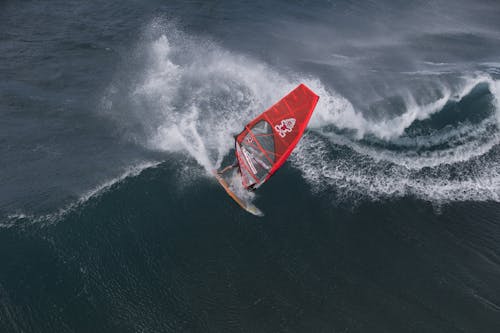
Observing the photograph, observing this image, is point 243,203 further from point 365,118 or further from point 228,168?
point 365,118

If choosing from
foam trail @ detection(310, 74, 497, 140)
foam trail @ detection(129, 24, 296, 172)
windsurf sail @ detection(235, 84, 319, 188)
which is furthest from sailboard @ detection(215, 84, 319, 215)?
foam trail @ detection(310, 74, 497, 140)

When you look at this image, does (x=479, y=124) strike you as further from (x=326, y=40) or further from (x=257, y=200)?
(x=257, y=200)

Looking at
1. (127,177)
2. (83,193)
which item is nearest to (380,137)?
(127,177)

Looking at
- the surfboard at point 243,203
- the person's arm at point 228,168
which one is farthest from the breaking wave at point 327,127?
the surfboard at point 243,203

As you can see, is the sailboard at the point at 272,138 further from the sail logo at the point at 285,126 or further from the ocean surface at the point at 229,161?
the ocean surface at the point at 229,161

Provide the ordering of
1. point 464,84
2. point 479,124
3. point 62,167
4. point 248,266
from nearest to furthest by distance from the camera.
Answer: point 248,266 → point 62,167 → point 479,124 → point 464,84

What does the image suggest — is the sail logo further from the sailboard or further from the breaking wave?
the breaking wave

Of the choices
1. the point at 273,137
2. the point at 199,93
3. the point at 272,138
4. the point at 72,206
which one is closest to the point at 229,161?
the point at 272,138
